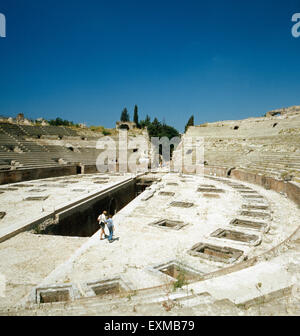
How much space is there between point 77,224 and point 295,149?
17.4 meters

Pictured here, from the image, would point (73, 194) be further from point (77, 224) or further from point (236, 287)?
point (236, 287)

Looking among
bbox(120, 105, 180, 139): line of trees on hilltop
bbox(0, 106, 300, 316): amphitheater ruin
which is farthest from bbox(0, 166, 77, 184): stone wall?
bbox(120, 105, 180, 139): line of trees on hilltop

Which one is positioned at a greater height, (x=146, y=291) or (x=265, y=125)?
(x=265, y=125)

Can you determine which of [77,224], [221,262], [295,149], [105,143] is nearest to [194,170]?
[295,149]

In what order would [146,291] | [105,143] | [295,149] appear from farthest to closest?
1. [105,143]
2. [295,149]
3. [146,291]

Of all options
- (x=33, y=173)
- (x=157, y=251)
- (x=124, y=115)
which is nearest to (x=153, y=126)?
(x=124, y=115)

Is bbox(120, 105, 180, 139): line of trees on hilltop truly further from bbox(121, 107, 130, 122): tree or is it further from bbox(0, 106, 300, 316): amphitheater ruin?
bbox(0, 106, 300, 316): amphitheater ruin

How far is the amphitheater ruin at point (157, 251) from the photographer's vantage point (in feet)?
9.67

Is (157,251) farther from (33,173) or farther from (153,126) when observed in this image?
(153,126)

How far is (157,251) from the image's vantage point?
17.8 ft

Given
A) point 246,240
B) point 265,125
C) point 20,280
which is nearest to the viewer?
point 20,280
